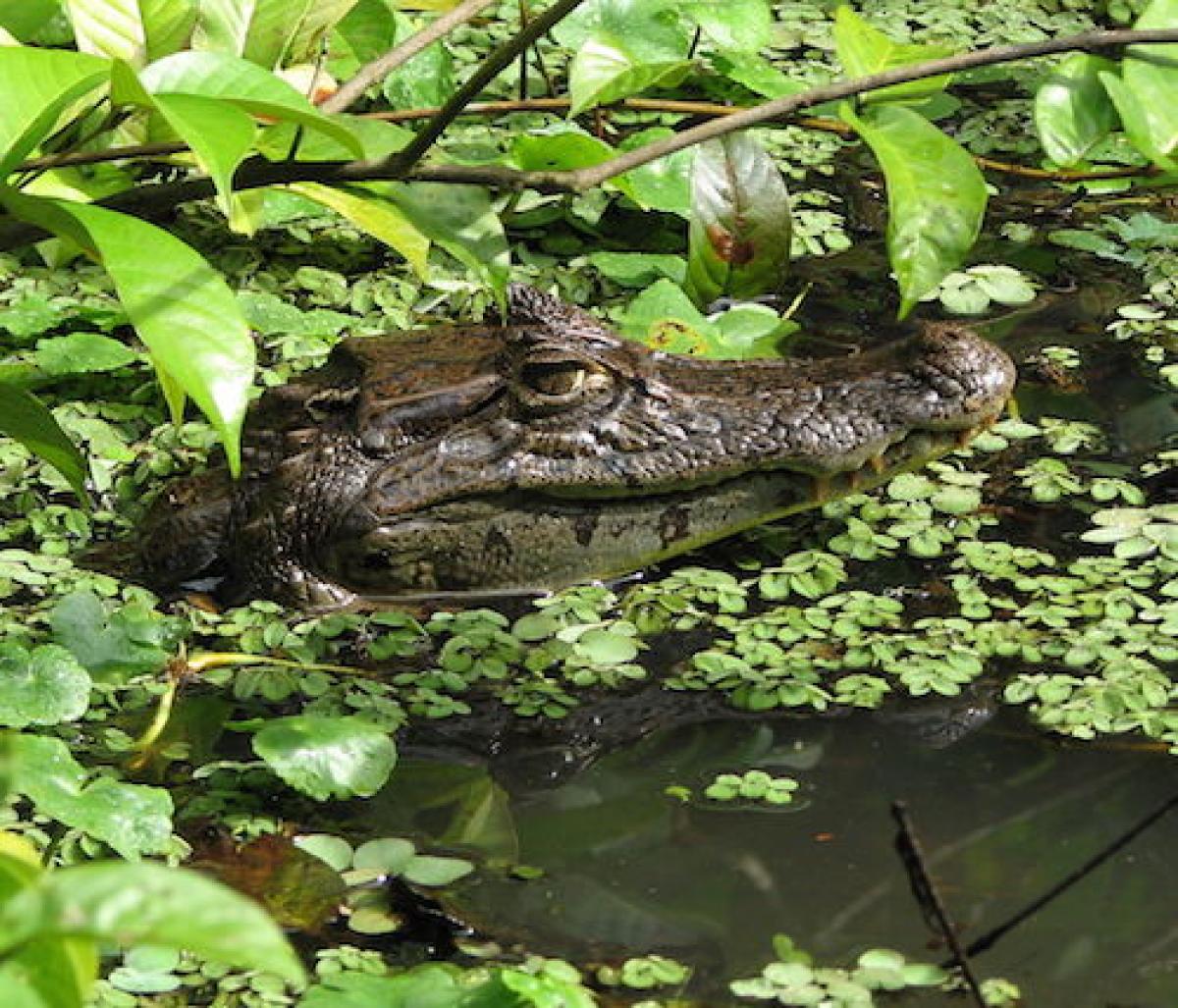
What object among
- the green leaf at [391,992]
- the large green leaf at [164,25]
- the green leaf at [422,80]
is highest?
the large green leaf at [164,25]

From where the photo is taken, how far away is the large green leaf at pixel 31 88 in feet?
10.2

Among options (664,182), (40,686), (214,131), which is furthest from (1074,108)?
(214,131)

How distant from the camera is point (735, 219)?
5.62 metres

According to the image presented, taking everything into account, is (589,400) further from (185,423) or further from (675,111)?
(675,111)

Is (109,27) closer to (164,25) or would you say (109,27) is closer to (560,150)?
(164,25)

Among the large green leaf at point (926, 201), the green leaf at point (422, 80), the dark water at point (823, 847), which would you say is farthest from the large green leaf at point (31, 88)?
the green leaf at point (422, 80)

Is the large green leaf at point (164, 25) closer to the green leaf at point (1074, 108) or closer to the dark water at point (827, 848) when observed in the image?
the dark water at point (827, 848)

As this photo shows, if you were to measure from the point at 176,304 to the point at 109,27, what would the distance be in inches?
43.2

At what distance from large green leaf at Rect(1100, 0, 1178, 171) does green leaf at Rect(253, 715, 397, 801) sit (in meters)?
2.67

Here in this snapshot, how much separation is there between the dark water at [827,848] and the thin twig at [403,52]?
1.24 metres

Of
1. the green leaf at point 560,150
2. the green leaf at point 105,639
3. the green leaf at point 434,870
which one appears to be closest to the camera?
the green leaf at point 434,870

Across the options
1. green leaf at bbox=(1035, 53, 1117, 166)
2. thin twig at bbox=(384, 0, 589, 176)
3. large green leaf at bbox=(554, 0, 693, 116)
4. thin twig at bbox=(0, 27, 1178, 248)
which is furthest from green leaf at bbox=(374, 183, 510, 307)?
green leaf at bbox=(1035, 53, 1117, 166)

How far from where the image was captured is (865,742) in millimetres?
4172

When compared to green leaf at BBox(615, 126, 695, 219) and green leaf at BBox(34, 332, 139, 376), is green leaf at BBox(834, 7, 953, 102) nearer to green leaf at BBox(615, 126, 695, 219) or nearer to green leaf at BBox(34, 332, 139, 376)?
green leaf at BBox(615, 126, 695, 219)
